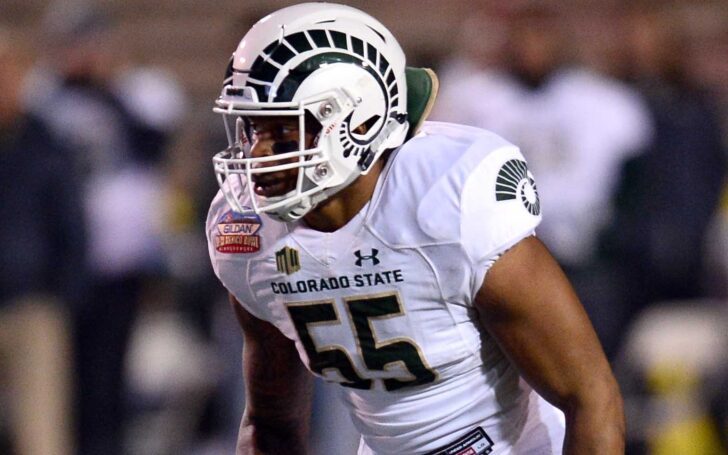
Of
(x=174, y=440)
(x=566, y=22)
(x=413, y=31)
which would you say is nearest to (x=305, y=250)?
(x=174, y=440)

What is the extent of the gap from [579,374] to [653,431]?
3252 mm

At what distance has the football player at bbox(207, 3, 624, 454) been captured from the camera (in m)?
2.56

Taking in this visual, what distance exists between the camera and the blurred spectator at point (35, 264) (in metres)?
5.23

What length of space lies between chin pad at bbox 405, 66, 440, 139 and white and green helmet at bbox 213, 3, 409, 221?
85 mm

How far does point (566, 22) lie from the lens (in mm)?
7469

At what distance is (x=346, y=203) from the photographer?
2.73 meters

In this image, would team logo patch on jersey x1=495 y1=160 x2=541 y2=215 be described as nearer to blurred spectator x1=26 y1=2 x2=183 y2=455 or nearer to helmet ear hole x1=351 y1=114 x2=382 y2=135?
helmet ear hole x1=351 y1=114 x2=382 y2=135

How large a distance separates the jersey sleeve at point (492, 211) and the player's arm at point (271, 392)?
1.79ft

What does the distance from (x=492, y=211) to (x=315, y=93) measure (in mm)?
360

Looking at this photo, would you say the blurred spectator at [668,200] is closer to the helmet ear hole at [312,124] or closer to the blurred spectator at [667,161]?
the blurred spectator at [667,161]

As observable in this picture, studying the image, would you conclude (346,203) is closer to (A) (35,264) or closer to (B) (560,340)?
(B) (560,340)

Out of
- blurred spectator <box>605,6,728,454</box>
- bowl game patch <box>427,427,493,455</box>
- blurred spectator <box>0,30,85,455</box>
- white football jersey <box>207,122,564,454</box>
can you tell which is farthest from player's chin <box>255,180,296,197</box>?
blurred spectator <box>605,6,728,454</box>

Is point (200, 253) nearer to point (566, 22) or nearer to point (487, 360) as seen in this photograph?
point (566, 22)

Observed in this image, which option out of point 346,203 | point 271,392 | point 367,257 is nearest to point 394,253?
point 367,257
